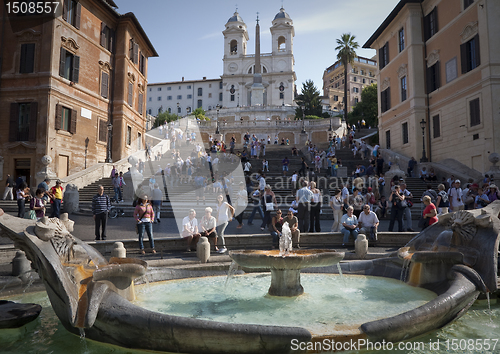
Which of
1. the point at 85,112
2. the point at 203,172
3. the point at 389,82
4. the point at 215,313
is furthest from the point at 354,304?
the point at 389,82

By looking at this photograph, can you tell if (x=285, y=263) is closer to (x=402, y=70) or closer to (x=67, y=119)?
(x=67, y=119)

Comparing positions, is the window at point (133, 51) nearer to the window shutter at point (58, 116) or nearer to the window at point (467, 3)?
the window shutter at point (58, 116)

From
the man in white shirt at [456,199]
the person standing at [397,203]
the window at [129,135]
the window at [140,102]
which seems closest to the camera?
the person standing at [397,203]

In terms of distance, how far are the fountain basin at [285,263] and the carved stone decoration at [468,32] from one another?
20.5 meters

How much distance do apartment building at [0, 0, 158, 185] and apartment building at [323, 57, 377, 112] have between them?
70.9 m

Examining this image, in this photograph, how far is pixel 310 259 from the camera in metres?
5.52

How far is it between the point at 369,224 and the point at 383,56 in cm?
2498

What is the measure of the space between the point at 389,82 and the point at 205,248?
26.5 meters

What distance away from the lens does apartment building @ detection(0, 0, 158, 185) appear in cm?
2345

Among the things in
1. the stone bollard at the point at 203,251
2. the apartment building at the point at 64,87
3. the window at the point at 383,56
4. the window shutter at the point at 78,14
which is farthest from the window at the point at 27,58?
the window at the point at 383,56

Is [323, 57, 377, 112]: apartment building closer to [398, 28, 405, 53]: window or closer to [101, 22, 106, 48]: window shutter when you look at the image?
[398, 28, 405, 53]: window

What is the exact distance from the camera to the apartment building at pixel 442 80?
19.3 m

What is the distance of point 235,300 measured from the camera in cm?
571

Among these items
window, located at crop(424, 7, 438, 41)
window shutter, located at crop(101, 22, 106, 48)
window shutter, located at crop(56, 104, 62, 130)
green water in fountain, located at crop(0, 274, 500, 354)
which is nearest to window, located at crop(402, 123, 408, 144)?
window, located at crop(424, 7, 438, 41)
